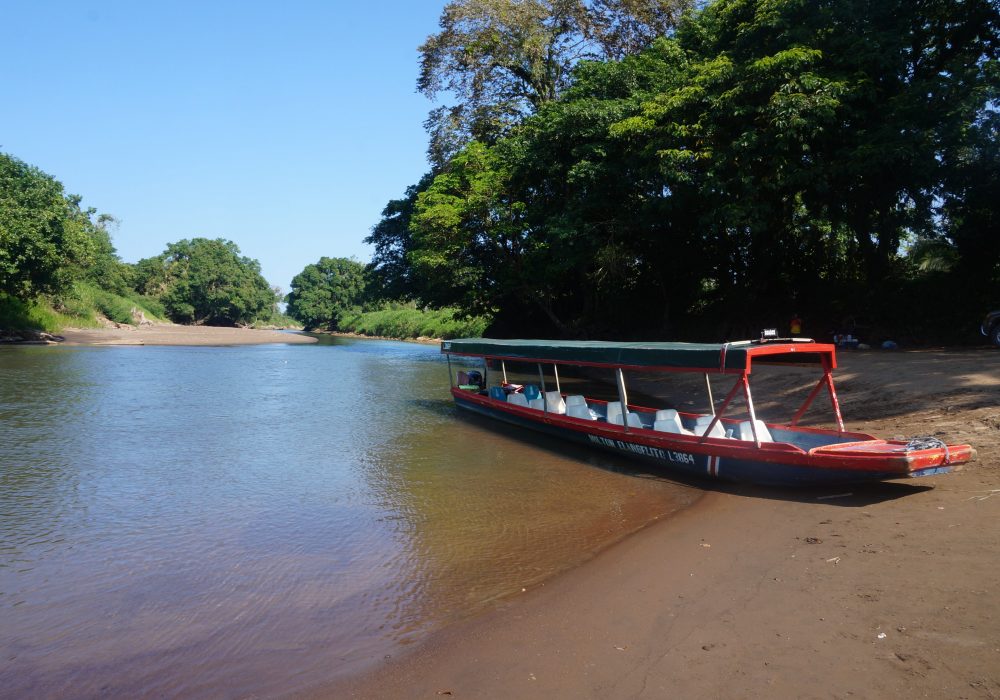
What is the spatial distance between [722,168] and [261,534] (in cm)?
1498

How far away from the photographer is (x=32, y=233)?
3219cm

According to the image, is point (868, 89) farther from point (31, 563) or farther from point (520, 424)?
point (31, 563)

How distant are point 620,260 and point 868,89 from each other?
900 cm

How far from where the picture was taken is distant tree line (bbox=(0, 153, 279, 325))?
107 feet

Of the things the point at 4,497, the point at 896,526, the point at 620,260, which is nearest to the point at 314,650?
the point at 896,526

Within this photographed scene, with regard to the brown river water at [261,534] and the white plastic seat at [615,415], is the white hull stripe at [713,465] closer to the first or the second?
the brown river water at [261,534]

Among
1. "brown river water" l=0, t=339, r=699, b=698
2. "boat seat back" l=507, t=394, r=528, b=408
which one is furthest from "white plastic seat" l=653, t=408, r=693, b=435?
"boat seat back" l=507, t=394, r=528, b=408

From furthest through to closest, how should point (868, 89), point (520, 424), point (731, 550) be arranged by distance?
point (868, 89), point (520, 424), point (731, 550)

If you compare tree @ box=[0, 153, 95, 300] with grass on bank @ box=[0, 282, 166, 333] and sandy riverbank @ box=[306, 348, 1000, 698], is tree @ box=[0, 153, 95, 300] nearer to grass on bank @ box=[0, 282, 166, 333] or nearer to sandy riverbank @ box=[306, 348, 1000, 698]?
grass on bank @ box=[0, 282, 166, 333]

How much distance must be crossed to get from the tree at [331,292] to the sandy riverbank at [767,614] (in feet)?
281

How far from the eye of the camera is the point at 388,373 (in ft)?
96.6

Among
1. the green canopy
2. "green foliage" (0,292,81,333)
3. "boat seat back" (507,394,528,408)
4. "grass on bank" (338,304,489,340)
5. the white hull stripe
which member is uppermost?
"green foliage" (0,292,81,333)

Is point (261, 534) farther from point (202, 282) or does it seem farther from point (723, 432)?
point (202, 282)

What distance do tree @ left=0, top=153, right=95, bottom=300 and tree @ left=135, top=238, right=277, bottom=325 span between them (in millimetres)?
48373
